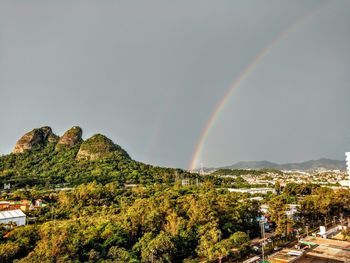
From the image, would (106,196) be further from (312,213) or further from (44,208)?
(312,213)

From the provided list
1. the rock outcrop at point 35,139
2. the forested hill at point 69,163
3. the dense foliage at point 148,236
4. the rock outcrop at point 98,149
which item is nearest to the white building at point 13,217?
the dense foliage at point 148,236

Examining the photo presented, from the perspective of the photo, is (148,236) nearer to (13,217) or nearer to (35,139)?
(13,217)

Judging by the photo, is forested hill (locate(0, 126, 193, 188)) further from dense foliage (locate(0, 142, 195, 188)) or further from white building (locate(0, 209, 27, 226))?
white building (locate(0, 209, 27, 226))

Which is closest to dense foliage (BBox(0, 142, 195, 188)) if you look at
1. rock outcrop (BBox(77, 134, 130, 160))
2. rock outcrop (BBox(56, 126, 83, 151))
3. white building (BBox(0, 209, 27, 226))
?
rock outcrop (BBox(77, 134, 130, 160))

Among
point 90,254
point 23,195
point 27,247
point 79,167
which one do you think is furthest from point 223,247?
point 79,167

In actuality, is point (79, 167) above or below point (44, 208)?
above

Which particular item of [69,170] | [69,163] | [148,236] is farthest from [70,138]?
[148,236]

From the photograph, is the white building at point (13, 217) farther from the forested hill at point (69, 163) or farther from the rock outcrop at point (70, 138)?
the rock outcrop at point (70, 138)

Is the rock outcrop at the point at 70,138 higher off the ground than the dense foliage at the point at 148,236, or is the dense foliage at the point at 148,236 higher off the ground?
the rock outcrop at the point at 70,138
